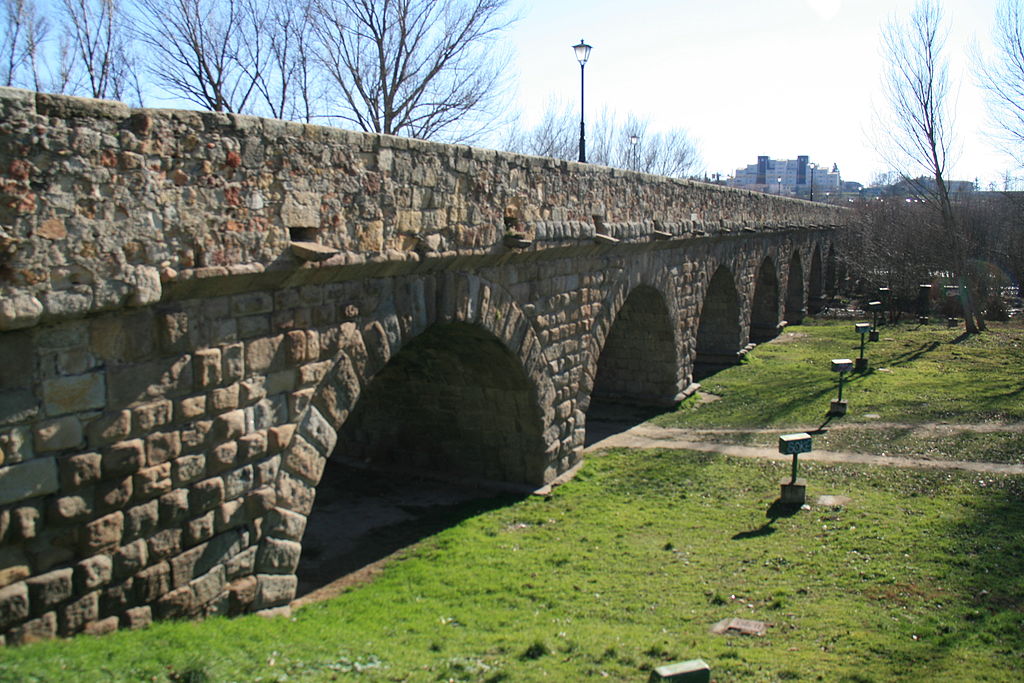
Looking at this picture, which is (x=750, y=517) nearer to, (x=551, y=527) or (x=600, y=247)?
(x=551, y=527)

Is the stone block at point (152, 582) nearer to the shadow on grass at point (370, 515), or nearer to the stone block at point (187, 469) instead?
the stone block at point (187, 469)

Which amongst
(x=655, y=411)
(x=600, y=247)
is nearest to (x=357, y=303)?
(x=600, y=247)

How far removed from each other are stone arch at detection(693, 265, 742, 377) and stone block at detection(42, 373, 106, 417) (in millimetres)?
15216

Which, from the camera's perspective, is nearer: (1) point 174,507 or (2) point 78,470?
(2) point 78,470

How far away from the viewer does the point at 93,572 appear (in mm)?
4562

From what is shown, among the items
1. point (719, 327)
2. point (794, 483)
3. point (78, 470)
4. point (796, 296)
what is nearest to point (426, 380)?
point (794, 483)

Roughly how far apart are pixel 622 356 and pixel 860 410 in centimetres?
399

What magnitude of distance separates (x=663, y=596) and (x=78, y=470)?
442 centimetres

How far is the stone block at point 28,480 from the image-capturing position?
417 cm

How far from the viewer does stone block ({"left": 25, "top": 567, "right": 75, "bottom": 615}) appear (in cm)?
428

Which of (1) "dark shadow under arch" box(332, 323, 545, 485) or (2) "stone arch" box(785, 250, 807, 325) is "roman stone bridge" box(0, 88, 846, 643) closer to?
(1) "dark shadow under arch" box(332, 323, 545, 485)

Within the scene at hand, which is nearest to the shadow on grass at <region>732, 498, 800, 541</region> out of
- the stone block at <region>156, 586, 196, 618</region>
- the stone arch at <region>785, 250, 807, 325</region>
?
the stone block at <region>156, 586, 196, 618</region>

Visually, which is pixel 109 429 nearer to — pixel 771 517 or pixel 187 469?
pixel 187 469

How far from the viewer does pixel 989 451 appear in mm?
11227
